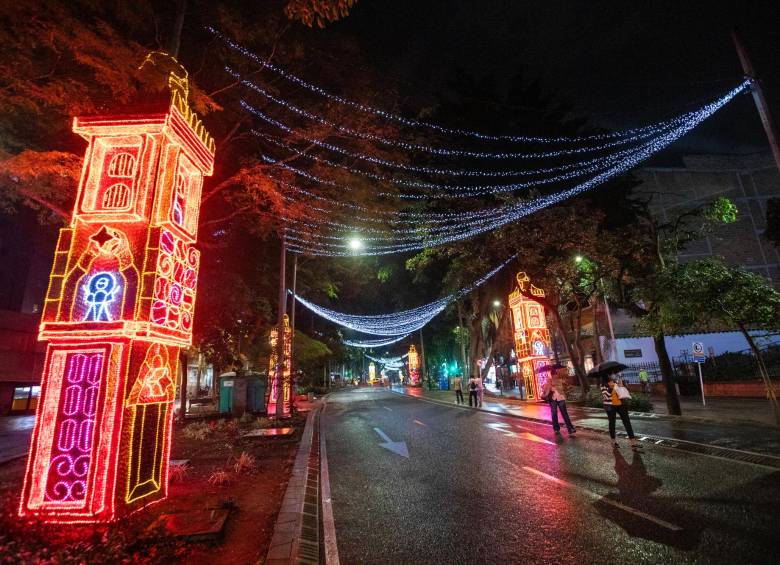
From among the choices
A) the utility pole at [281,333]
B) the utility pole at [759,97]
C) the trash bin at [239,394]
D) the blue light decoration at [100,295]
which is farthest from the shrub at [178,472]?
the utility pole at [759,97]

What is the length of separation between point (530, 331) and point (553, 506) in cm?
1751

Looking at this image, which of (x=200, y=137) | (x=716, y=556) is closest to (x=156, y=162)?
(x=200, y=137)

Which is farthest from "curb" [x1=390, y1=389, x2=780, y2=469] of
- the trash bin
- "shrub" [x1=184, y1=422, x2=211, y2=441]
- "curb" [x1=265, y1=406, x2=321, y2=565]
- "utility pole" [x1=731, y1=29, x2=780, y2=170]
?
the trash bin

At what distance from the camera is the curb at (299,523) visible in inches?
158

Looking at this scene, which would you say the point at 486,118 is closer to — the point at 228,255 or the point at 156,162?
the point at 228,255

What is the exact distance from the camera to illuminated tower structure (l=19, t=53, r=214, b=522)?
5031 mm

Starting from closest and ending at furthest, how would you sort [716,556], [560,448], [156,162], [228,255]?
[716,556]
[156,162]
[560,448]
[228,255]

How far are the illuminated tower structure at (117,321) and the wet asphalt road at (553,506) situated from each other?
3.04m

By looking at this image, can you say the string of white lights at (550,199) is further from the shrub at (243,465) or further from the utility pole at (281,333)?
the shrub at (243,465)

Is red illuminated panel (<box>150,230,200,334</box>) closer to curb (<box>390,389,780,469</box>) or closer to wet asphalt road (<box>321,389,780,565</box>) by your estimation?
wet asphalt road (<box>321,389,780,565</box>)

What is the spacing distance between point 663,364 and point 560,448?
815 centimetres

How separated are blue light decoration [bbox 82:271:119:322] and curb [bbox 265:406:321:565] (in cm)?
363

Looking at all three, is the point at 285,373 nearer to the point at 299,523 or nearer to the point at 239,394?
the point at 239,394

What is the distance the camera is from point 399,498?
6.15 metres
